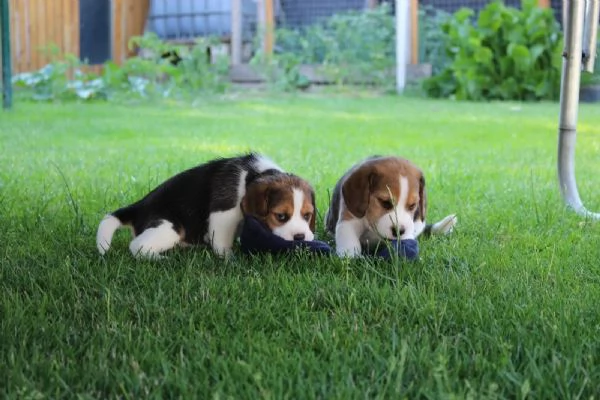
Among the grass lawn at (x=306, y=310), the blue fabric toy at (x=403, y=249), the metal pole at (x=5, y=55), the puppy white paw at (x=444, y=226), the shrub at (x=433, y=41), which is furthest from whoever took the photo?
the shrub at (x=433, y=41)

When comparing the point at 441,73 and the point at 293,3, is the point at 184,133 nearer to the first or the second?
the point at 441,73

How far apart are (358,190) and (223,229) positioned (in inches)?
23.2

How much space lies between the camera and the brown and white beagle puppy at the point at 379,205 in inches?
142

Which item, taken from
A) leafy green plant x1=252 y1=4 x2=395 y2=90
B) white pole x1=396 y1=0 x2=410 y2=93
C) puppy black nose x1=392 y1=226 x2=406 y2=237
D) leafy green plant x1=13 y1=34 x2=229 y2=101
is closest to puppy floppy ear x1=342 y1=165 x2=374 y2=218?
puppy black nose x1=392 y1=226 x2=406 y2=237

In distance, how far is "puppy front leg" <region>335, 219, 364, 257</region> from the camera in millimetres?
3646

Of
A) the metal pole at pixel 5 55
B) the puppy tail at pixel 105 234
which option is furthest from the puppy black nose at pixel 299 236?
the metal pole at pixel 5 55

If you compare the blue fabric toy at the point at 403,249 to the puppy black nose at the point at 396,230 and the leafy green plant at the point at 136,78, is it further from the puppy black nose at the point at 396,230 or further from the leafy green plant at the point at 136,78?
the leafy green plant at the point at 136,78

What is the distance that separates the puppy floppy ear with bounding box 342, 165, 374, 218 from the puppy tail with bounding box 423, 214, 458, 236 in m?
0.53

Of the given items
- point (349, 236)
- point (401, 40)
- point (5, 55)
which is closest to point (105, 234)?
point (349, 236)

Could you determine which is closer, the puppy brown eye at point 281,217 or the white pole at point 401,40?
the puppy brown eye at point 281,217

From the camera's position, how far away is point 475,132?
9398 millimetres

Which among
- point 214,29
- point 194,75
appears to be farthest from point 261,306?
point 214,29

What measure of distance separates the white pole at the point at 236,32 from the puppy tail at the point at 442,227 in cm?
1346

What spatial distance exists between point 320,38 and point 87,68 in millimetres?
4479
